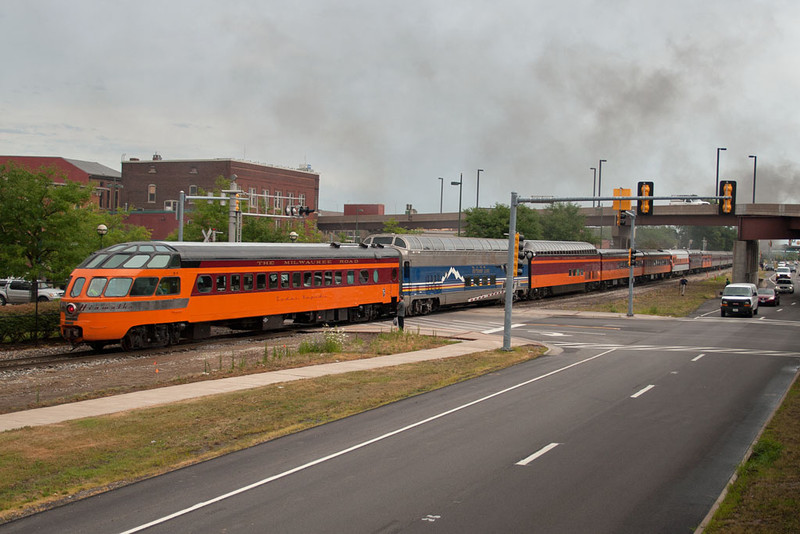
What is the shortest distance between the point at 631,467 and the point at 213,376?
12654 mm

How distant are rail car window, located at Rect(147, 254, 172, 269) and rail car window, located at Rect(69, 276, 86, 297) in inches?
86.7

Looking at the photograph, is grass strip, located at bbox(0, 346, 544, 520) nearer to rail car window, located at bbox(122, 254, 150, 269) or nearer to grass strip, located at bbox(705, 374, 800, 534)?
grass strip, located at bbox(705, 374, 800, 534)

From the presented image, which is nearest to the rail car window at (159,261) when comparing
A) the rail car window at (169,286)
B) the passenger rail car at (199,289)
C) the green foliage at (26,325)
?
the passenger rail car at (199,289)

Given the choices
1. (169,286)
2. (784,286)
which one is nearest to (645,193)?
(169,286)

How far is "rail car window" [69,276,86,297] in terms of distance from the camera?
25.0 meters

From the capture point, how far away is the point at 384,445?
45.4 ft

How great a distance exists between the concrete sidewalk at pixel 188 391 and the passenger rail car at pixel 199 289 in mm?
6377

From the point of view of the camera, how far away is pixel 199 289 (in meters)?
27.8

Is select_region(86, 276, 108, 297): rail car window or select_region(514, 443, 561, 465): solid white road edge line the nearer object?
select_region(514, 443, 561, 465): solid white road edge line

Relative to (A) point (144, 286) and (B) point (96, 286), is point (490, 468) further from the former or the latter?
(B) point (96, 286)

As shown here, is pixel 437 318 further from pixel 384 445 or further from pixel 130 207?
pixel 130 207

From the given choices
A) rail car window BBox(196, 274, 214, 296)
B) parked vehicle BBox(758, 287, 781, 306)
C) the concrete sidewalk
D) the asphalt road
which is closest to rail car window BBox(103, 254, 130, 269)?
rail car window BBox(196, 274, 214, 296)

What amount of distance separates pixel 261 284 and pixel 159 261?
210 inches

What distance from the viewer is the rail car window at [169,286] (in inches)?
1030
